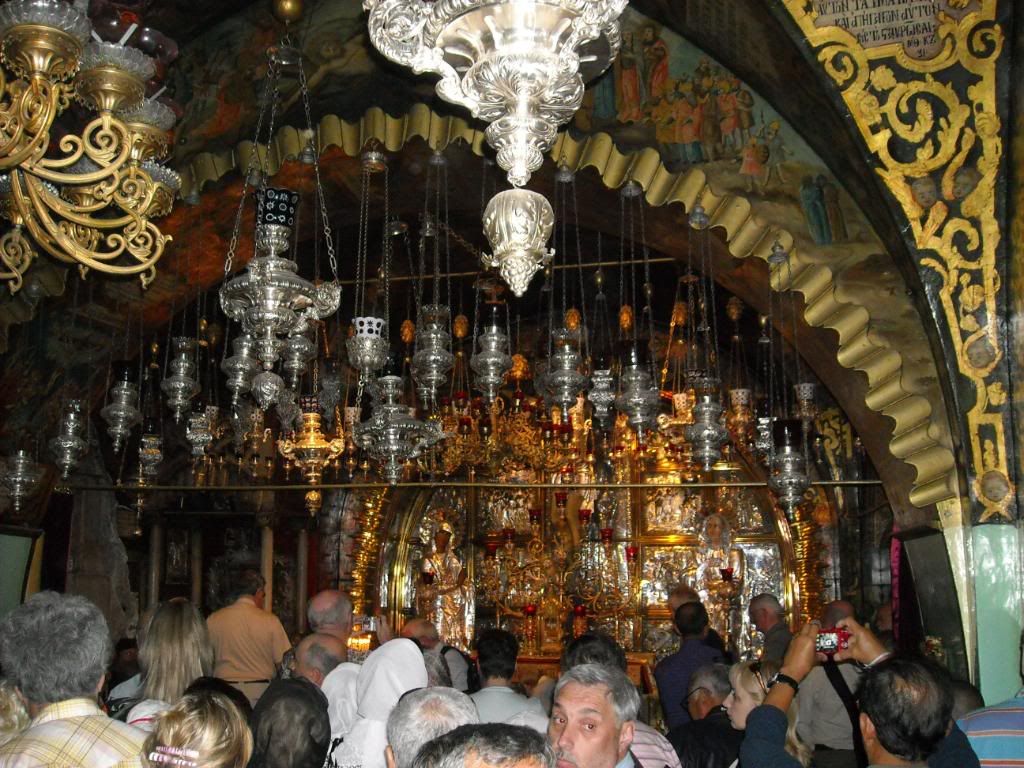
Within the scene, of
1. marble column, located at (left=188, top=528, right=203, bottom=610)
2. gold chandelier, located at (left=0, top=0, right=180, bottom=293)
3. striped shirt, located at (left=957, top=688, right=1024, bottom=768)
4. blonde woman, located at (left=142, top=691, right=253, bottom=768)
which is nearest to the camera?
blonde woman, located at (left=142, top=691, right=253, bottom=768)

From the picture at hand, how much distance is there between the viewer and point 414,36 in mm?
3553

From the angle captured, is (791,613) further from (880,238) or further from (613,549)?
(880,238)

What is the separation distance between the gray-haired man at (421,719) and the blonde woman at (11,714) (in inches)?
42.2

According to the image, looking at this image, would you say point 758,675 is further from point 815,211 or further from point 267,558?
point 267,558

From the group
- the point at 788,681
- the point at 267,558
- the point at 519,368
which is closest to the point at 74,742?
the point at 788,681

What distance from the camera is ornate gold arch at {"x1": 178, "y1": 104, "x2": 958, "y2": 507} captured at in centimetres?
727

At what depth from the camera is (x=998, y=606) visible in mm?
6832

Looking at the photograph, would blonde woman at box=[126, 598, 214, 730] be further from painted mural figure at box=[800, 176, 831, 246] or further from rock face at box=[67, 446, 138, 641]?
rock face at box=[67, 446, 138, 641]

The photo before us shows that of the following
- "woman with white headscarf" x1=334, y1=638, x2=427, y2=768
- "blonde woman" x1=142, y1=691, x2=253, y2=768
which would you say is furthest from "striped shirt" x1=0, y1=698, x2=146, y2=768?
"woman with white headscarf" x1=334, y1=638, x2=427, y2=768

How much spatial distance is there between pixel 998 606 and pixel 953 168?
269cm

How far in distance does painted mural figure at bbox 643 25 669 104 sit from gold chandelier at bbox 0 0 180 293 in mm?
4647

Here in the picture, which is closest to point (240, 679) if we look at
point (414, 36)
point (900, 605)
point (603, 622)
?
point (414, 36)

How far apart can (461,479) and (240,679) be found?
29.5 ft

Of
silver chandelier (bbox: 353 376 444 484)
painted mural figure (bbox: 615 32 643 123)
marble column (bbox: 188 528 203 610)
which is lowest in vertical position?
marble column (bbox: 188 528 203 610)
